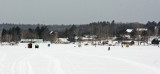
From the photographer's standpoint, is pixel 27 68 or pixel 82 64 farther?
pixel 82 64

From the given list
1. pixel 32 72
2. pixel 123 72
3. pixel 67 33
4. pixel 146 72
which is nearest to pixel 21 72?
pixel 32 72

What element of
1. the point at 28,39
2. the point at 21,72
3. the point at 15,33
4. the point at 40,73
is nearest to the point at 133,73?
the point at 40,73

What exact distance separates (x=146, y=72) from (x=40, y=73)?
5.39 metres

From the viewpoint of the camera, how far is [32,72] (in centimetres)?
1380

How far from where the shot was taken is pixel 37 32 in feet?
437

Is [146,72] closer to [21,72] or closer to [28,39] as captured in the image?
[21,72]

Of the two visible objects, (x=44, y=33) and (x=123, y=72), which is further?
(x=44, y=33)

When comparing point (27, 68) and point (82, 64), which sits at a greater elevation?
point (27, 68)

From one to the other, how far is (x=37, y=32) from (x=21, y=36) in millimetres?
8314

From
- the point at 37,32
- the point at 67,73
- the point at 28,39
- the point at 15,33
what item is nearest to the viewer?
the point at 67,73

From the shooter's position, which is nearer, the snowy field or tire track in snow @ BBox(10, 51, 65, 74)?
tire track in snow @ BBox(10, 51, 65, 74)

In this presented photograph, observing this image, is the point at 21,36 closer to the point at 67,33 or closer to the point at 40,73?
the point at 67,33

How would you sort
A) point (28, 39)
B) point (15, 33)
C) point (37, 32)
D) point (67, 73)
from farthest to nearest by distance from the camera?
point (37, 32) → point (15, 33) → point (28, 39) → point (67, 73)

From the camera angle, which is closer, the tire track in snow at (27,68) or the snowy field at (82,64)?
the tire track in snow at (27,68)
